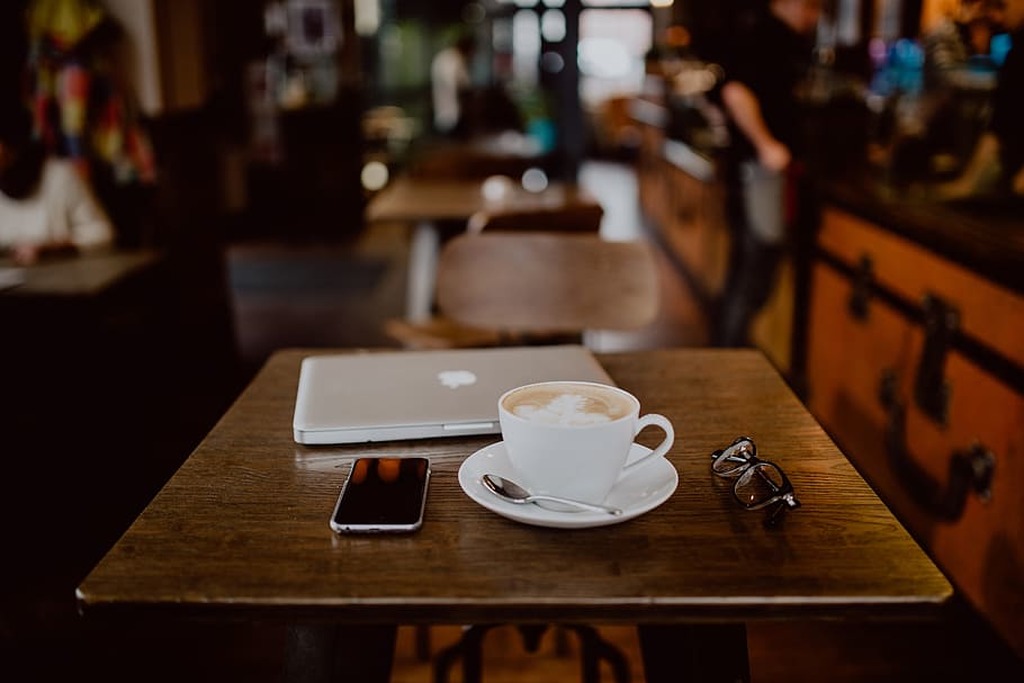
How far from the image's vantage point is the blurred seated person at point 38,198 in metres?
3.05

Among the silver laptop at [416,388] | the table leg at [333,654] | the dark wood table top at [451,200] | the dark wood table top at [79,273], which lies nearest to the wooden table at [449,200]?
the dark wood table top at [451,200]

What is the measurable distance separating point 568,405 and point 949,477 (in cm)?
166

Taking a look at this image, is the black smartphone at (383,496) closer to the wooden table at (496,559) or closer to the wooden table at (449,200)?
the wooden table at (496,559)

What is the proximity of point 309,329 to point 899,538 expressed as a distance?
160 inches

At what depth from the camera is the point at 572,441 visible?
2.83ft

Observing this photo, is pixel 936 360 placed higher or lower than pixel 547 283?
lower

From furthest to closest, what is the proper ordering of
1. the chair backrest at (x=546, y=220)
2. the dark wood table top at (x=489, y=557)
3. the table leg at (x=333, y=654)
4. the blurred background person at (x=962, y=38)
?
the chair backrest at (x=546, y=220) → the blurred background person at (x=962, y=38) → the table leg at (x=333, y=654) → the dark wood table top at (x=489, y=557)

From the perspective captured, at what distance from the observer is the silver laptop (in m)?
1.09

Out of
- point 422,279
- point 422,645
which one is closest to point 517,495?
point 422,645

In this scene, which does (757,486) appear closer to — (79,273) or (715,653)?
(715,653)

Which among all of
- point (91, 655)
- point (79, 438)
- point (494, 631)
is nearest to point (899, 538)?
point (494, 631)

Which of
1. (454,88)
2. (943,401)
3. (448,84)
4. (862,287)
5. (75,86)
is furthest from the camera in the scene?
(448,84)

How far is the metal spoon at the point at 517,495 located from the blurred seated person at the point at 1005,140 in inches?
66.7

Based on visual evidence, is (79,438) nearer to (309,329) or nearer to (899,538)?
(309,329)
